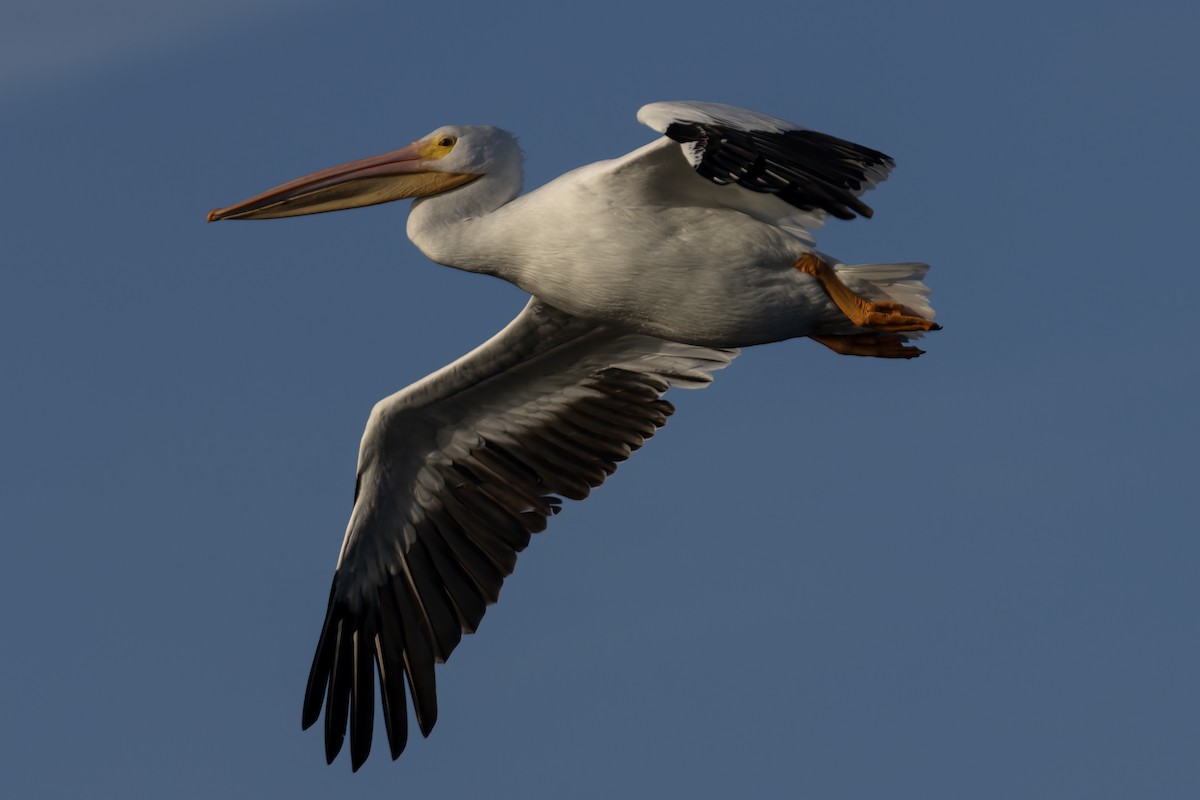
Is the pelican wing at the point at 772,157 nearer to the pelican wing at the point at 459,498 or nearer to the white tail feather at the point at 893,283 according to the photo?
the white tail feather at the point at 893,283

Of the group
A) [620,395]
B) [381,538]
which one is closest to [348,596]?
[381,538]

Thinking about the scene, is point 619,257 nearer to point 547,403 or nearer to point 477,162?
point 477,162

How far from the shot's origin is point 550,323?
486 inches

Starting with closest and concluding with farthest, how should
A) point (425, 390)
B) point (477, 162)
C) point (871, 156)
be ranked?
point (871, 156), point (477, 162), point (425, 390)

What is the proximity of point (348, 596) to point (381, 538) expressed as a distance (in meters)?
0.44

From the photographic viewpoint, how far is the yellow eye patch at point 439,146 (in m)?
11.5

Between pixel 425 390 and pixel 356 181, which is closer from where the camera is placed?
pixel 356 181

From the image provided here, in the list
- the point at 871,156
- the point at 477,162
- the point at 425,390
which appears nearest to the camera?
the point at 871,156

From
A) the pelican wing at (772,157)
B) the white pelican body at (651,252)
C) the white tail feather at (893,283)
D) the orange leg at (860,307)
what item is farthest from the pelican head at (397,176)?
the white tail feather at (893,283)

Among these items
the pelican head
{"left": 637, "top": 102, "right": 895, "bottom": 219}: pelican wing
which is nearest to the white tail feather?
{"left": 637, "top": 102, "right": 895, "bottom": 219}: pelican wing

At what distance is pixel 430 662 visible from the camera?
12875 mm

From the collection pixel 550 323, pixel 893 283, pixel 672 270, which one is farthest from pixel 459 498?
pixel 893 283

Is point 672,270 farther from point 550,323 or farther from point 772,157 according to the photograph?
point 550,323

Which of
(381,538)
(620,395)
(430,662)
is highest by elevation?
(620,395)
